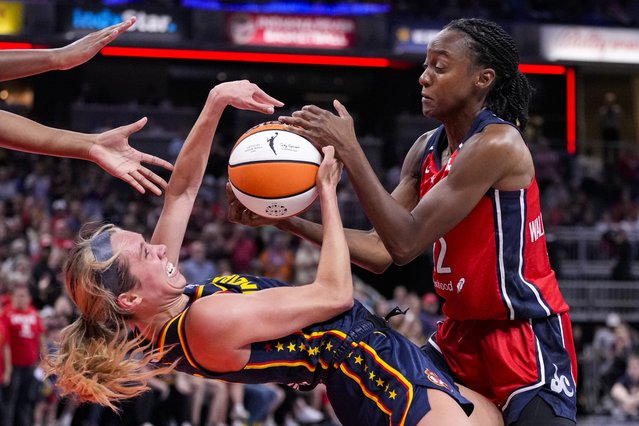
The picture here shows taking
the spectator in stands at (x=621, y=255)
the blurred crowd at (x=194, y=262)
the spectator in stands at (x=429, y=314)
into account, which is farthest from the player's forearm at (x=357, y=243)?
the spectator in stands at (x=621, y=255)

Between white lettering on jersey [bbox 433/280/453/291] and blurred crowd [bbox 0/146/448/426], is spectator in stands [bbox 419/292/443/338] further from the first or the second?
white lettering on jersey [bbox 433/280/453/291]

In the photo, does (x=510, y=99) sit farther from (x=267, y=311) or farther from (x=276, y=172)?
(x=267, y=311)

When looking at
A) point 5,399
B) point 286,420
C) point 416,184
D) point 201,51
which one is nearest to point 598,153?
point 201,51

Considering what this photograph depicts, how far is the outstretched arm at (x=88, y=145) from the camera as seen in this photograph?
3.88m

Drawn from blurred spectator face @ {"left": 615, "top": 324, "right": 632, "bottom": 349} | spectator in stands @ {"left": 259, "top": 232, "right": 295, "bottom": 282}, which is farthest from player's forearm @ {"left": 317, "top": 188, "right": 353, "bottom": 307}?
blurred spectator face @ {"left": 615, "top": 324, "right": 632, "bottom": 349}

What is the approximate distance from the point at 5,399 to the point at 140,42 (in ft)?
30.1

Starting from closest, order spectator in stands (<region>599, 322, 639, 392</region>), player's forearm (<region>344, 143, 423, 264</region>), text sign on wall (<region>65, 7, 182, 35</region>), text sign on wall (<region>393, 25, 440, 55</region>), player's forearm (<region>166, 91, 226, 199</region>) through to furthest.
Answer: player's forearm (<region>344, 143, 423, 264</region>) → player's forearm (<region>166, 91, 226, 199</region>) → spectator in stands (<region>599, 322, 639, 392</region>) → text sign on wall (<region>65, 7, 182, 35</region>) → text sign on wall (<region>393, 25, 440, 55</region>)

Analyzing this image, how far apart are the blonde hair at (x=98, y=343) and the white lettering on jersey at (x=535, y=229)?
1.52 m

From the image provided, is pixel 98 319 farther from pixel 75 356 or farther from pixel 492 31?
pixel 492 31

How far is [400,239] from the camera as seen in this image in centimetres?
371

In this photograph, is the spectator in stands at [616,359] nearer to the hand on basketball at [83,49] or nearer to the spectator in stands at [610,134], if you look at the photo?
the spectator in stands at [610,134]

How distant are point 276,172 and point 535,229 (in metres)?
1.07

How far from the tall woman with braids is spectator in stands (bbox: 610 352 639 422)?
8370 mm

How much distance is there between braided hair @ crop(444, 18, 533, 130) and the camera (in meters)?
3.93
